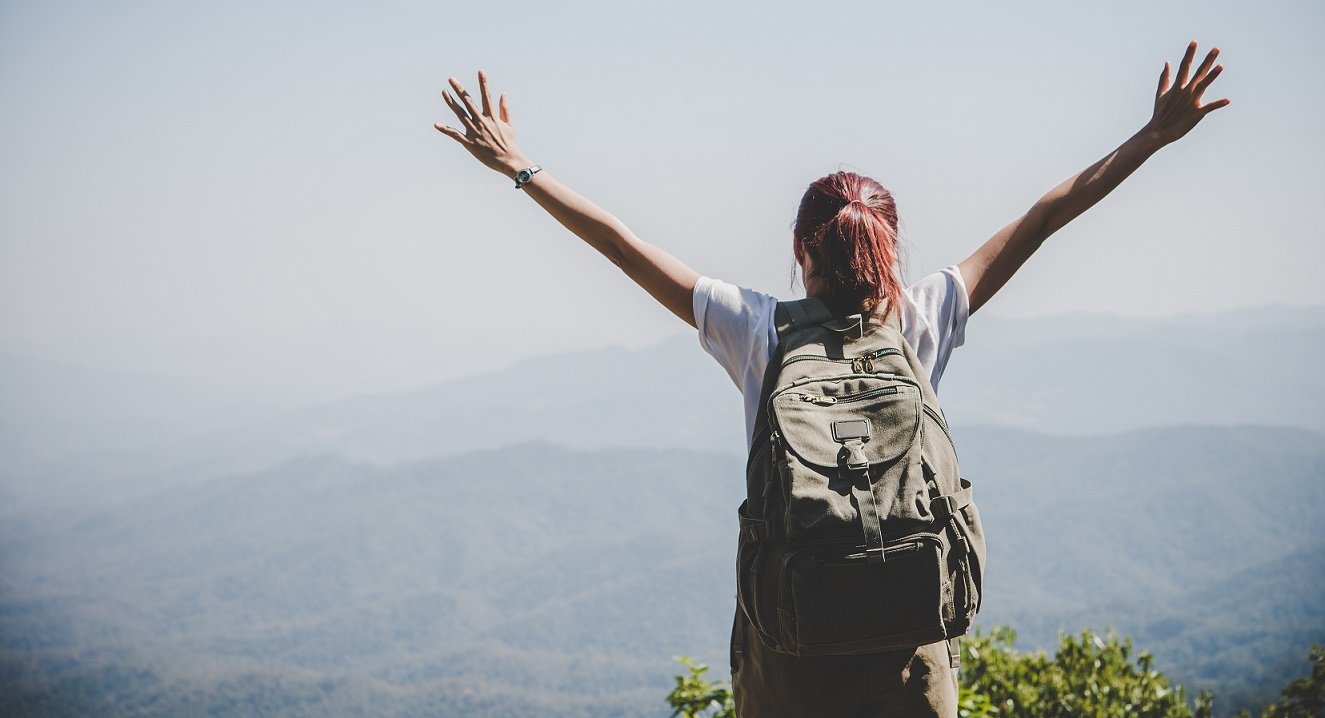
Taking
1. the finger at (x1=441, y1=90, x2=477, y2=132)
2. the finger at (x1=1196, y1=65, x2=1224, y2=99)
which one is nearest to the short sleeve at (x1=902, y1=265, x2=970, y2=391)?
the finger at (x1=1196, y1=65, x2=1224, y2=99)

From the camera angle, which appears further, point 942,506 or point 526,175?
point 526,175

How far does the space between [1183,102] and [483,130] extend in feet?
4.72

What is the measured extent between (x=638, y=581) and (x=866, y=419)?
152790mm

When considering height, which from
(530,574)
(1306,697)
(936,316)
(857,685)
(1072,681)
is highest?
(530,574)

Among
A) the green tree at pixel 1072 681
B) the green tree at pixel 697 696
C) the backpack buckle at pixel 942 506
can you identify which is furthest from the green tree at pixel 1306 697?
the backpack buckle at pixel 942 506

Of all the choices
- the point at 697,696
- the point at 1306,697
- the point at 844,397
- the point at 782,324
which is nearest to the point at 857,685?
the point at 844,397

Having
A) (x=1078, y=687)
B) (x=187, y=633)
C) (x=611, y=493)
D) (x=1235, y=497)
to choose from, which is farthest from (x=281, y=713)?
(x=1235, y=497)

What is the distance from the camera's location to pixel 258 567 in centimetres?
16388

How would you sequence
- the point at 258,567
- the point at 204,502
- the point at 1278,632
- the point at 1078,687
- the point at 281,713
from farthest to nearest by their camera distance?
1. the point at 204,502
2. the point at 258,567
3. the point at 1278,632
4. the point at 281,713
5. the point at 1078,687

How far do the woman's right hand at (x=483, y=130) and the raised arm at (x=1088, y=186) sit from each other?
0.96 metres

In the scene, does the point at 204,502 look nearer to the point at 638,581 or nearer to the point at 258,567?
the point at 258,567

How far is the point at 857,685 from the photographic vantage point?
62.1 inches

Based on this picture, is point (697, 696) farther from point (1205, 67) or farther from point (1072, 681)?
point (1205, 67)

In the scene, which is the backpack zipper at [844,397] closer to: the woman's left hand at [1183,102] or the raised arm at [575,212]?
the raised arm at [575,212]
